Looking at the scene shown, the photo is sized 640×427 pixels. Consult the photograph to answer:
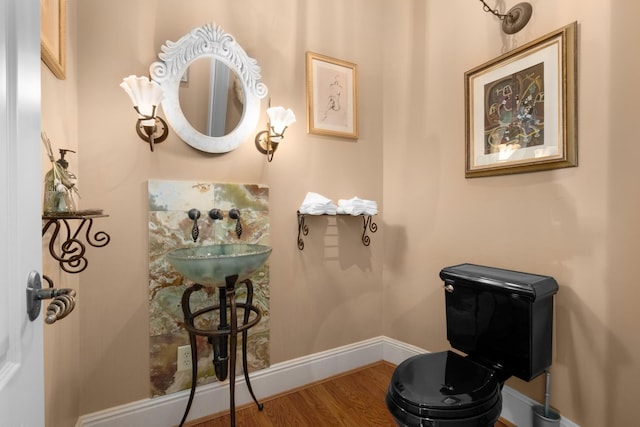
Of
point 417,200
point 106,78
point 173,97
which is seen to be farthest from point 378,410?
point 106,78

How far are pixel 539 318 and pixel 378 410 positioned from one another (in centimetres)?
100

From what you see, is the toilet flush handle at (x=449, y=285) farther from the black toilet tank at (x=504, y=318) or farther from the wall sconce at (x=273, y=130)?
the wall sconce at (x=273, y=130)

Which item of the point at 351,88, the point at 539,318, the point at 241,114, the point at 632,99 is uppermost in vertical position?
the point at 351,88

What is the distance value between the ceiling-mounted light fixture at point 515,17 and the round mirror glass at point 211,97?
1.38 meters

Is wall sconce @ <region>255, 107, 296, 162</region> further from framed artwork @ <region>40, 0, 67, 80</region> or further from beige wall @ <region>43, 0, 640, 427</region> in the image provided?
framed artwork @ <region>40, 0, 67, 80</region>

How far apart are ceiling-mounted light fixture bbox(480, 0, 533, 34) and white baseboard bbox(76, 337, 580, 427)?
1.89 m

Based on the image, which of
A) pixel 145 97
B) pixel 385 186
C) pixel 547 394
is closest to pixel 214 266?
pixel 145 97

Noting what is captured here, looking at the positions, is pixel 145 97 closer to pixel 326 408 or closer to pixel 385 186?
pixel 385 186

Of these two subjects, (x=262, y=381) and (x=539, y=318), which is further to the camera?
(x=262, y=381)

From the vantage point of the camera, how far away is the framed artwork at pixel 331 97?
2.00 meters

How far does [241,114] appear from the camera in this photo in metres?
1.77

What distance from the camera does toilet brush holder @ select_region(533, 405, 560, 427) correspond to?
137 centimetres

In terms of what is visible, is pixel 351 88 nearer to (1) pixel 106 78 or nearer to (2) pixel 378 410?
(1) pixel 106 78

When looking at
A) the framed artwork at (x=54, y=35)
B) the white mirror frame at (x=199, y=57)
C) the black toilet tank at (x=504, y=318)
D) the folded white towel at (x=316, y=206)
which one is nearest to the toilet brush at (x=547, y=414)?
the black toilet tank at (x=504, y=318)
